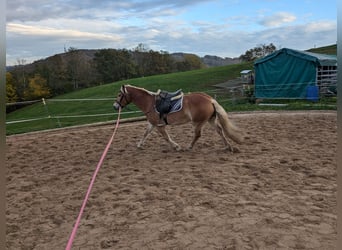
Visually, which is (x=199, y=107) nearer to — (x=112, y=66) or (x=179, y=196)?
(x=179, y=196)

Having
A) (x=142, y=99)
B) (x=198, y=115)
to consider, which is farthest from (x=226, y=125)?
(x=142, y=99)

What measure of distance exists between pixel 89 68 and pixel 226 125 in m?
43.4

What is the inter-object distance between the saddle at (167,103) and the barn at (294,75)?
929 cm

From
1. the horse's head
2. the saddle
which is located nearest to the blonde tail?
the saddle

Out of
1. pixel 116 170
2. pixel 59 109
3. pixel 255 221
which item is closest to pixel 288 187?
pixel 255 221

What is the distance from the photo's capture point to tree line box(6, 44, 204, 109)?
39406 mm

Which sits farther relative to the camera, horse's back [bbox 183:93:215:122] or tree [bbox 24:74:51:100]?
tree [bbox 24:74:51:100]

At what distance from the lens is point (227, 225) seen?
9.80 feet

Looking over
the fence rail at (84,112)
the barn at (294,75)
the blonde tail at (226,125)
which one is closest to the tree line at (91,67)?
the fence rail at (84,112)

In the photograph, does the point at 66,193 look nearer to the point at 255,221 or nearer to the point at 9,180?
the point at 9,180

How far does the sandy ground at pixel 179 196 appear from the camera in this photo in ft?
9.31

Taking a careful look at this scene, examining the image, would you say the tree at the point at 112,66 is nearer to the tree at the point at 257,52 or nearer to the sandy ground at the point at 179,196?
the tree at the point at 257,52

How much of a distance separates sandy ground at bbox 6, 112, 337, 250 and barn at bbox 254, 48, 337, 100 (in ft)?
25.6

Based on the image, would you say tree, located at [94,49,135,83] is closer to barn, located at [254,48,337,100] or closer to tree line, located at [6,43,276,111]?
tree line, located at [6,43,276,111]
